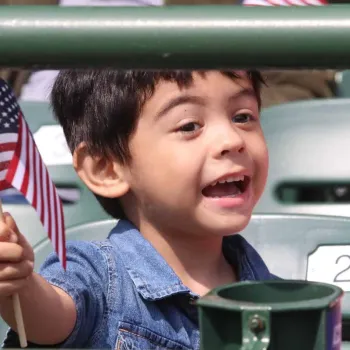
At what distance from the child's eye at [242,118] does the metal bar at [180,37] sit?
0.67 m

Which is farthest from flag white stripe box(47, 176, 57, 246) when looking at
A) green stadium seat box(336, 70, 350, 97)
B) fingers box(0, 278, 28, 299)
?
green stadium seat box(336, 70, 350, 97)

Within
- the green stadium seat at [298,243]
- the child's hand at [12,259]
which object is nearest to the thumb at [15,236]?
the child's hand at [12,259]

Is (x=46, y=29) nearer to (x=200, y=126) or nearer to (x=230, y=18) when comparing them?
(x=230, y=18)

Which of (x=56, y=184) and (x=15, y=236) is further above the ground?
(x=15, y=236)

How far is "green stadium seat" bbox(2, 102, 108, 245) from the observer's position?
2.56m

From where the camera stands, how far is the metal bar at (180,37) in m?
1.10

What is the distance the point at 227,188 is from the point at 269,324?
769 mm

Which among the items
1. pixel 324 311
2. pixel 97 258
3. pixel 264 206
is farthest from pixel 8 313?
pixel 264 206

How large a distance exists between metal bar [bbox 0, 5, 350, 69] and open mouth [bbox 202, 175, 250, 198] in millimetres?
653

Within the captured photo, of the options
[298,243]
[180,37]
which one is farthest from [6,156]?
[298,243]

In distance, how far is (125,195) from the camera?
1896 mm

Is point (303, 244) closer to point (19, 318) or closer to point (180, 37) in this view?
point (19, 318)

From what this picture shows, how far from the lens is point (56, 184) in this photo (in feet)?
9.04

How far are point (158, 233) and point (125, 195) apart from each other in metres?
0.09
